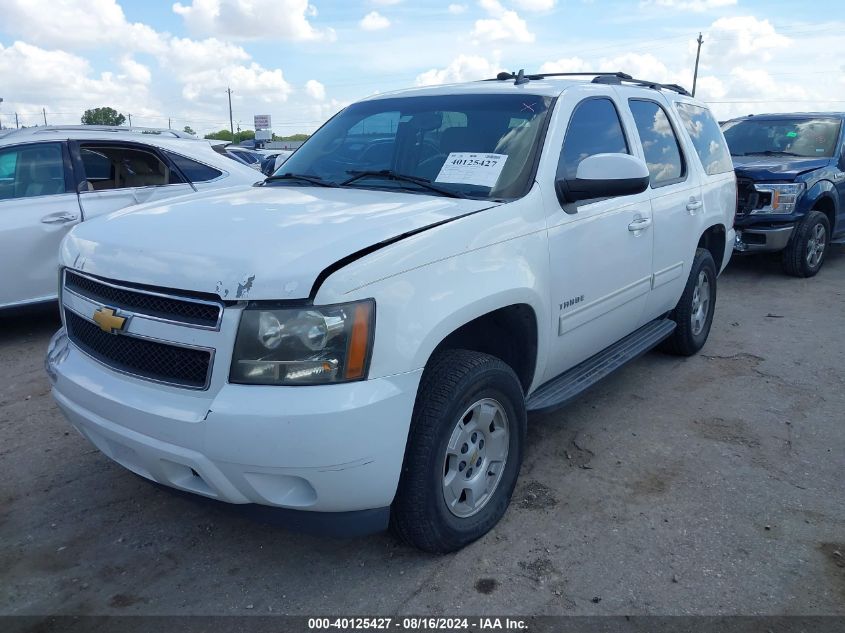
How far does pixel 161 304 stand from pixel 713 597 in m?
2.25

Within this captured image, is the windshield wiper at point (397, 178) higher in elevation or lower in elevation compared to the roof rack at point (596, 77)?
lower

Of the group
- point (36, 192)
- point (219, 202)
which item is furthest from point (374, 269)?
point (36, 192)

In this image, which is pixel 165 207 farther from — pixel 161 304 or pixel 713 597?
pixel 713 597

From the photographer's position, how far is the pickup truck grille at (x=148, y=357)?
2.33 meters

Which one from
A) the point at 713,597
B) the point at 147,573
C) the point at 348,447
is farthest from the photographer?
the point at 147,573

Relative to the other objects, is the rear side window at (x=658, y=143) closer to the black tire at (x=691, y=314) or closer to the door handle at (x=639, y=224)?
the door handle at (x=639, y=224)

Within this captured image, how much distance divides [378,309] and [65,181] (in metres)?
4.57

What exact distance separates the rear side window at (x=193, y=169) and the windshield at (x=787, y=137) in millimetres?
6540

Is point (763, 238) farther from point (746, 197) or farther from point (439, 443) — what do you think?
point (439, 443)

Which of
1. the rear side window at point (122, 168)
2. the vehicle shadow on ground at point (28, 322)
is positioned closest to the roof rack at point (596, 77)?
the rear side window at point (122, 168)

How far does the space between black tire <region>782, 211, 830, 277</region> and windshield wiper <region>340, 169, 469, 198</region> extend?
20.4ft

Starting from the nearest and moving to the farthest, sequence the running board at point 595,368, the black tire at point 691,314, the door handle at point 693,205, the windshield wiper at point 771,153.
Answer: the running board at point 595,368
the door handle at point 693,205
the black tire at point 691,314
the windshield wiper at point 771,153

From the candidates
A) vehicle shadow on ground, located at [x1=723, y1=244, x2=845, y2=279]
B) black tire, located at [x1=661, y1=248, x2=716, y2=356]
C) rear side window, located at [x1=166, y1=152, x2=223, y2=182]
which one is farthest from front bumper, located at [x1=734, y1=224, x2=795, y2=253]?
rear side window, located at [x1=166, y1=152, x2=223, y2=182]

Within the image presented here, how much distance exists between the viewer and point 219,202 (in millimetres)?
3084
